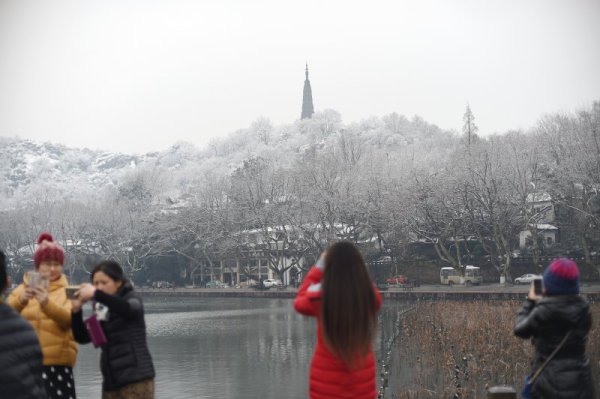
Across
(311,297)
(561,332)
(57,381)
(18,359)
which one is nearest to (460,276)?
(561,332)

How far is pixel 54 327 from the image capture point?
274 inches

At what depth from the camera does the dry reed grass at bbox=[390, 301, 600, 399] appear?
1532 cm

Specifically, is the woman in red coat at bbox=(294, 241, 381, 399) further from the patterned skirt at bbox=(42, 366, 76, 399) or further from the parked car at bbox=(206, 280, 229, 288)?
the parked car at bbox=(206, 280, 229, 288)

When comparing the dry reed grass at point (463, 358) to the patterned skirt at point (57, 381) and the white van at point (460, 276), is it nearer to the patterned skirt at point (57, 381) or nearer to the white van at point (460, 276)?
the patterned skirt at point (57, 381)

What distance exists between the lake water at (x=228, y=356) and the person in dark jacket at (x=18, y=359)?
39.1 feet

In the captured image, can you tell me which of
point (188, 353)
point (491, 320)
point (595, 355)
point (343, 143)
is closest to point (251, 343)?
point (188, 353)

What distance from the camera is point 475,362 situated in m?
16.5

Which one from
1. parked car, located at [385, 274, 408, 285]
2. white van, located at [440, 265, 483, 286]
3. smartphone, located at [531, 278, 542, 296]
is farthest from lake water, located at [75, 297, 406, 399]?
parked car, located at [385, 274, 408, 285]

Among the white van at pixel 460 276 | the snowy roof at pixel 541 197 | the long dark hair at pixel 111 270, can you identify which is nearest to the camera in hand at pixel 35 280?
the long dark hair at pixel 111 270

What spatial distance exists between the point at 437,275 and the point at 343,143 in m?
22.6

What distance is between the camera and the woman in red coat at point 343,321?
20.0 ft

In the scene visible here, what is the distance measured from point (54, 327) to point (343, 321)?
2.55 m

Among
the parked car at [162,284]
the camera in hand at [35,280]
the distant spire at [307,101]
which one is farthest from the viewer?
the distant spire at [307,101]

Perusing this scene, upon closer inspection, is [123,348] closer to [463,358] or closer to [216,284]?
[463,358]
